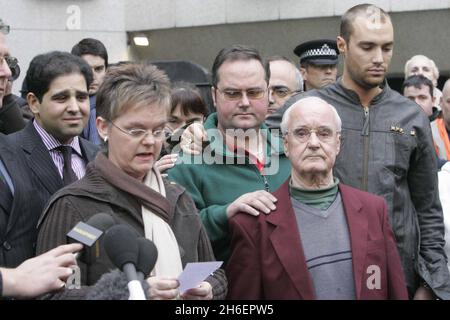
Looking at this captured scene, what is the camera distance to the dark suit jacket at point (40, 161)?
176 inches

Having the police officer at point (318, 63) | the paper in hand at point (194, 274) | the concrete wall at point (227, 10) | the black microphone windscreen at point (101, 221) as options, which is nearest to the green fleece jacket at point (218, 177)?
the paper in hand at point (194, 274)

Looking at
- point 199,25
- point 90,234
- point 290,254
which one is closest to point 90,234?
point 90,234

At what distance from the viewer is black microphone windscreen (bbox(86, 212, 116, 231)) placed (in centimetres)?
338

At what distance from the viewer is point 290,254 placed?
4191 millimetres

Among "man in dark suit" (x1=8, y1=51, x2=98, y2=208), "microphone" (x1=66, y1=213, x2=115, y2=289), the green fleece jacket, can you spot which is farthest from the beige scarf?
"man in dark suit" (x1=8, y1=51, x2=98, y2=208)

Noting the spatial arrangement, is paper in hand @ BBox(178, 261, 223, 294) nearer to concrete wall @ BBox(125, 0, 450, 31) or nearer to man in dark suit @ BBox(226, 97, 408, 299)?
man in dark suit @ BBox(226, 97, 408, 299)

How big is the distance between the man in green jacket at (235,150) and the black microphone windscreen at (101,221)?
1.14 meters

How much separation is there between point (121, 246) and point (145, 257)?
0.32 ft

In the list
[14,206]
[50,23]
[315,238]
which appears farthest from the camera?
[50,23]

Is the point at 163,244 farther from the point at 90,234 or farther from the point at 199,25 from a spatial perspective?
the point at 199,25

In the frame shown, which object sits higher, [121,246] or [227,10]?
[227,10]

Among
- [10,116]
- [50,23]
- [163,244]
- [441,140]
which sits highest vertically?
[50,23]

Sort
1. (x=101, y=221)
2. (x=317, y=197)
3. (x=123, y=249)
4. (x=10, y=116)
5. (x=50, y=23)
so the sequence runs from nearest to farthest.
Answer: (x=123, y=249), (x=101, y=221), (x=317, y=197), (x=10, y=116), (x=50, y=23)
